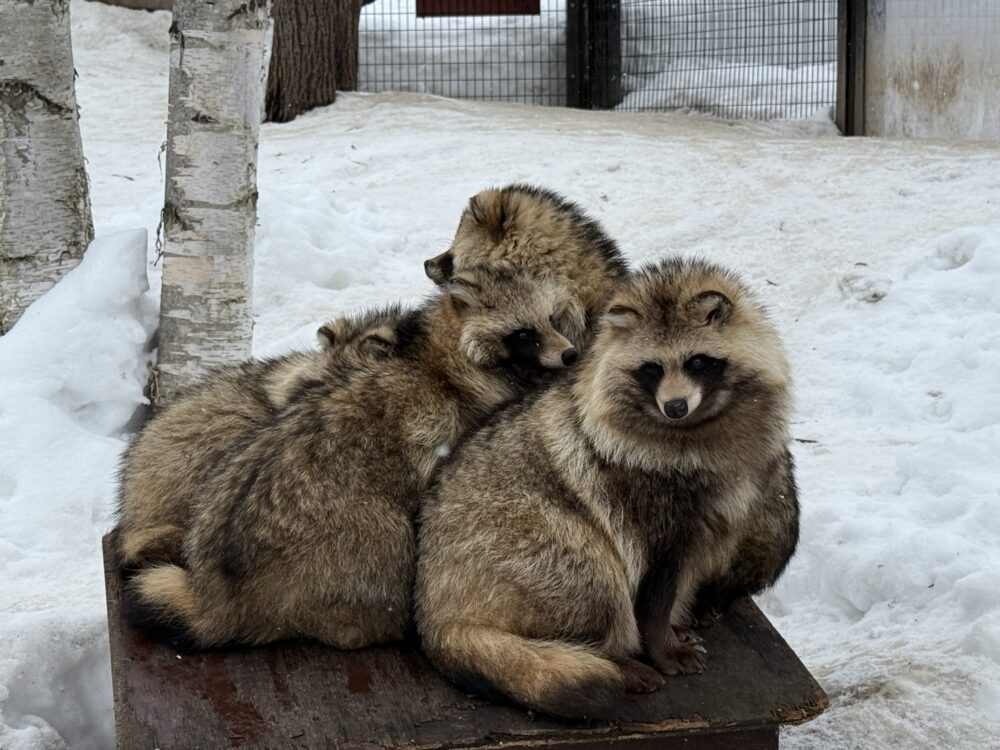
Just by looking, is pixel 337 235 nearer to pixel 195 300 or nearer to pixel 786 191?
pixel 195 300

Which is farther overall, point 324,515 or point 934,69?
point 934,69

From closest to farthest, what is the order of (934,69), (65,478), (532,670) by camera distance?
(532,670), (65,478), (934,69)

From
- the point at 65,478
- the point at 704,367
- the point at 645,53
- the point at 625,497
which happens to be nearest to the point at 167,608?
the point at 625,497

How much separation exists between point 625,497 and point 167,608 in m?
1.33

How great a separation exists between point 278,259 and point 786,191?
350 cm

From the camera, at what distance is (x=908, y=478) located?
5.84m

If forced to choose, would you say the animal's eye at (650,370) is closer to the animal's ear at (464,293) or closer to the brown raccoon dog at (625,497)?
the brown raccoon dog at (625,497)

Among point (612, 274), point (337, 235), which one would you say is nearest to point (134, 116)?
point (337, 235)

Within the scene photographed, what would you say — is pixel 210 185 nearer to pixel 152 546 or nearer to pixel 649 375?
pixel 152 546

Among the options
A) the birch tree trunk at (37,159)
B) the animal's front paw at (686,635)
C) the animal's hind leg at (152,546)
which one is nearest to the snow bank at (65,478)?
the birch tree trunk at (37,159)

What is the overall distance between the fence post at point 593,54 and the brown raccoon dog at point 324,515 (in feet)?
30.1

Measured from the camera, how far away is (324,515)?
3641mm

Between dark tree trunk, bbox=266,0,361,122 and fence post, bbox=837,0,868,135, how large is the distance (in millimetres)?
4177

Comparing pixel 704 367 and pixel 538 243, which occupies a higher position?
pixel 538 243
